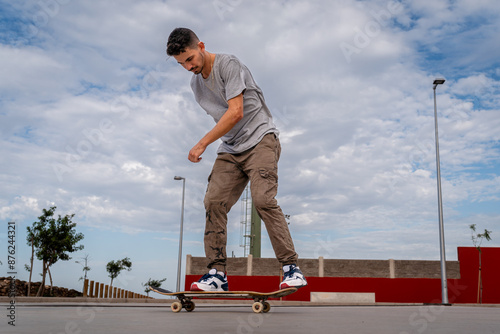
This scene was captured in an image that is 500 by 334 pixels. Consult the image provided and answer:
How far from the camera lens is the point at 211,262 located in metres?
3.38

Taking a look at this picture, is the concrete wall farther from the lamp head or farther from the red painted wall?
the lamp head

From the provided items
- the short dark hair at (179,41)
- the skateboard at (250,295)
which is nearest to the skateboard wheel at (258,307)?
the skateboard at (250,295)

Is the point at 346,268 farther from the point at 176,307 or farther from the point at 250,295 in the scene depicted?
the point at 176,307

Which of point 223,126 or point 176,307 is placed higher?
point 223,126

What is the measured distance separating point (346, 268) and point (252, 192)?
26061 mm

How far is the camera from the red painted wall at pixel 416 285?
2559 centimetres

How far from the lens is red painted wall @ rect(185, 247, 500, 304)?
2559 centimetres

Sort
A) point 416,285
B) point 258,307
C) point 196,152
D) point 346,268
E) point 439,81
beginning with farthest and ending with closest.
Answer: point 346,268, point 416,285, point 439,81, point 196,152, point 258,307

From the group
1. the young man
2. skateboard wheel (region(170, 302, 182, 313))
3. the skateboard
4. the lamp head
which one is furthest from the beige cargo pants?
the lamp head

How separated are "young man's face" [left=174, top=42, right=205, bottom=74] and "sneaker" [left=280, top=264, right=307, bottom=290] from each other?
5.37 ft

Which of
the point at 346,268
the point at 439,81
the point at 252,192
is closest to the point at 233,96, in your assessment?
the point at 252,192

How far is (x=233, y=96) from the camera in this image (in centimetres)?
331

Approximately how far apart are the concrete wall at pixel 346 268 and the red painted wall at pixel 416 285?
269 millimetres

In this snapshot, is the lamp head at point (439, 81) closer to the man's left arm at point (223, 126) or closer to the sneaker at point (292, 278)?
the man's left arm at point (223, 126)
